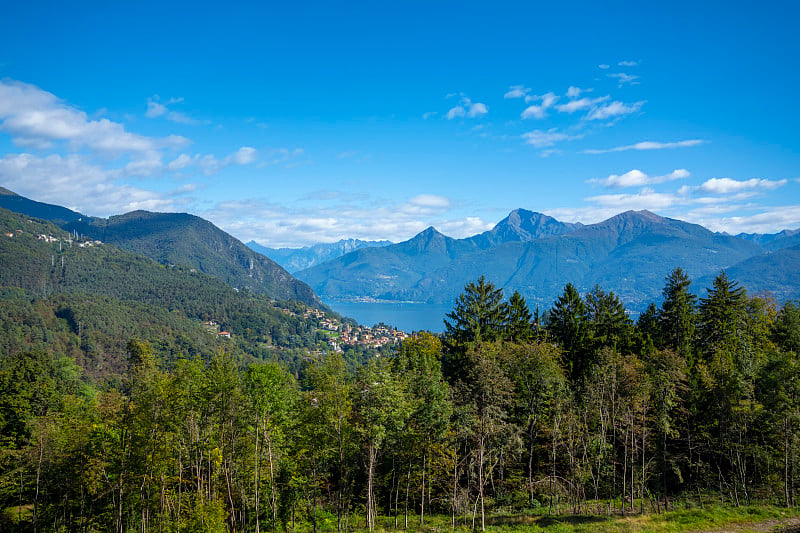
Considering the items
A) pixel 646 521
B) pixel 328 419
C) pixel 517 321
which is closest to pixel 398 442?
pixel 328 419

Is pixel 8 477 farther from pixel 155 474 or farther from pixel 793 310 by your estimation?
pixel 793 310

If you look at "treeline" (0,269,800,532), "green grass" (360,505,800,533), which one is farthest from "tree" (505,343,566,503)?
"green grass" (360,505,800,533)

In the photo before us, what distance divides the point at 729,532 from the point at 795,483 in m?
9.52

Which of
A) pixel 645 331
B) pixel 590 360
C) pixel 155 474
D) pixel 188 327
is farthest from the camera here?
pixel 188 327

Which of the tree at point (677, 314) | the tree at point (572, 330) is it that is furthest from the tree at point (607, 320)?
the tree at point (677, 314)

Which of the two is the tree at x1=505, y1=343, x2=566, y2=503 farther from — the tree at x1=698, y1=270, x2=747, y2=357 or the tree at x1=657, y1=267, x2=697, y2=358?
the tree at x1=698, y1=270, x2=747, y2=357

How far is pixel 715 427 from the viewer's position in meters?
26.5

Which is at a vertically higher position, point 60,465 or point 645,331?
point 645,331

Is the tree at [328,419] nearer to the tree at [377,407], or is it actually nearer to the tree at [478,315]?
the tree at [377,407]

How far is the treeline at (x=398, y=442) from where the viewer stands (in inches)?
866

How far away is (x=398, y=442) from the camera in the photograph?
81.6 ft

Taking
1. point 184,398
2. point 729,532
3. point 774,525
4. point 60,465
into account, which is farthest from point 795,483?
point 60,465

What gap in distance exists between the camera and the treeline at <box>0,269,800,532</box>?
2198cm

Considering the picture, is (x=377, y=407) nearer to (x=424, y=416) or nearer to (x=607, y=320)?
(x=424, y=416)
